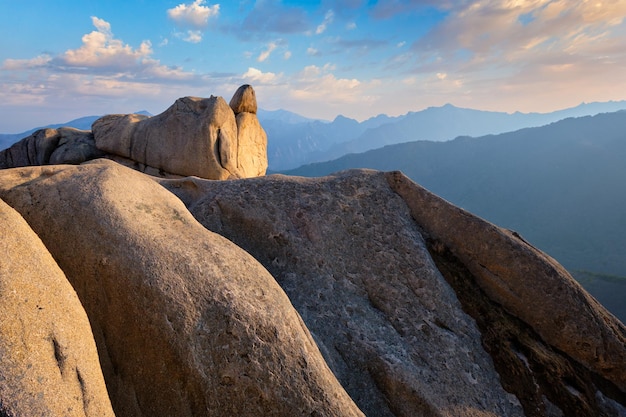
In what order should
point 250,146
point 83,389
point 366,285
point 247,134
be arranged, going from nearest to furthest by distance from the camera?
point 83,389 → point 366,285 → point 247,134 → point 250,146

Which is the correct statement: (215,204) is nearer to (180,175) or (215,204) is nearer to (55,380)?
(55,380)

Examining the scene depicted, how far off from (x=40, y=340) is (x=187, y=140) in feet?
90.2

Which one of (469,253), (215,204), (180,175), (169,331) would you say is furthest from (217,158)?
(169,331)

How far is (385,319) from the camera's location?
31.4 feet

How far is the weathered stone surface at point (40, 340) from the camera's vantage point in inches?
186

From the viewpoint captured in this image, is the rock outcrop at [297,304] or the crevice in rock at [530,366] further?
the crevice in rock at [530,366]

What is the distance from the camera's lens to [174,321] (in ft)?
21.0

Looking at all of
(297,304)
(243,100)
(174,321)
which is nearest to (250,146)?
(243,100)

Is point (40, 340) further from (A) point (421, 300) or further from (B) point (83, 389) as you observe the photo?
(A) point (421, 300)

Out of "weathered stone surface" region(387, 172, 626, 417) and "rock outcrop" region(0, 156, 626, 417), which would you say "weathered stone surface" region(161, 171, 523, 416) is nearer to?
"rock outcrop" region(0, 156, 626, 417)

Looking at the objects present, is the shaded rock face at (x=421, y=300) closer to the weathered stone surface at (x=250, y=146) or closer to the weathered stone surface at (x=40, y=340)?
the weathered stone surface at (x=40, y=340)

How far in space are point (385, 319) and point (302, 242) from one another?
2.86 metres

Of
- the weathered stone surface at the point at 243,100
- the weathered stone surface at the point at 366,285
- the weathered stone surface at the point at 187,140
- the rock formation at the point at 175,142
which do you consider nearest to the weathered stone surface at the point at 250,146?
the rock formation at the point at 175,142

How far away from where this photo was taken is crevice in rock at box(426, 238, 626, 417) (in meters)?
8.98
